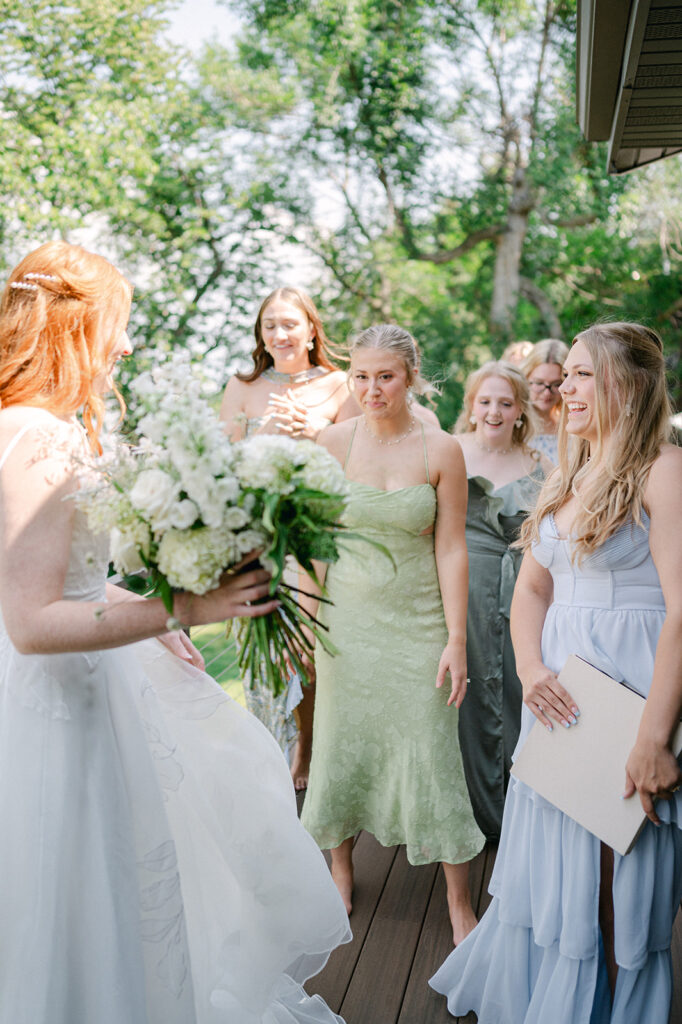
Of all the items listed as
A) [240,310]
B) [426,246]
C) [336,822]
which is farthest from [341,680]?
[426,246]

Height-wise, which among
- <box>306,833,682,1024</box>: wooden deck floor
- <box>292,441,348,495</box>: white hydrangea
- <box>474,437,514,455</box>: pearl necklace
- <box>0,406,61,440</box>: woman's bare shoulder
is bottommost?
<box>306,833,682,1024</box>: wooden deck floor

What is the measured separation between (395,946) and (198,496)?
6.63 ft

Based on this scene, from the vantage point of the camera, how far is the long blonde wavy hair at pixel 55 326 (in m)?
1.65

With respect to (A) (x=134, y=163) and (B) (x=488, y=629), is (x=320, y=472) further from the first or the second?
(A) (x=134, y=163)

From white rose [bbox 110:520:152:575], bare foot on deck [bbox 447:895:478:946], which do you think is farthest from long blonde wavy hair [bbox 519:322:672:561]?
bare foot on deck [bbox 447:895:478:946]

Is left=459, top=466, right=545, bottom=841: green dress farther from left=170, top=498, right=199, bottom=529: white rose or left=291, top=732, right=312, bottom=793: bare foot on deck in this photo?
left=170, top=498, right=199, bottom=529: white rose

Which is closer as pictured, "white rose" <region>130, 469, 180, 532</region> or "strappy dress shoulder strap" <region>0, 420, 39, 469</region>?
"white rose" <region>130, 469, 180, 532</region>

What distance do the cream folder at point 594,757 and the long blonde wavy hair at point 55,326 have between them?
1.33 meters

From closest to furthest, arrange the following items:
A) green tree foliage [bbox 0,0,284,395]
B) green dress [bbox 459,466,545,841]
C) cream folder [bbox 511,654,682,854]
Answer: cream folder [bbox 511,654,682,854] → green dress [bbox 459,466,545,841] → green tree foliage [bbox 0,0,284,395]

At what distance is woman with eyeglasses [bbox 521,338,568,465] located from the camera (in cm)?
409

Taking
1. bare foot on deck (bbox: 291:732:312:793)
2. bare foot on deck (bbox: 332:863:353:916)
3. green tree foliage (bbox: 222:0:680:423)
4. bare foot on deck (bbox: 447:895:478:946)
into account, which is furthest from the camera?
green tree foliage (bbox: 222:0:680:423)

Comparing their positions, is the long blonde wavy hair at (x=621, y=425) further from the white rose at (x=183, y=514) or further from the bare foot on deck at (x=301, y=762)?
the bare foot on deck at (x=301, y=762)

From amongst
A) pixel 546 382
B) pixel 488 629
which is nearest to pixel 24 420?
pixel 488 629

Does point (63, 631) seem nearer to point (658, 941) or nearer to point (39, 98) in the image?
point (658, 941)
